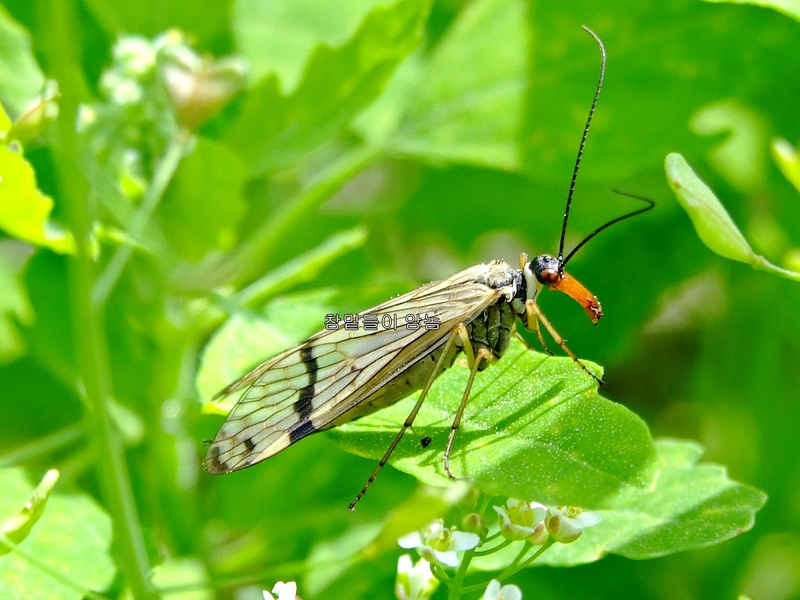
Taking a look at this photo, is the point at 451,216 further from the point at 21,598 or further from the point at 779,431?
the point at 21,598

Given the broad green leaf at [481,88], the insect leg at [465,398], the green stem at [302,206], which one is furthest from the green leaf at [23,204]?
the broad green leaf at [481,88]

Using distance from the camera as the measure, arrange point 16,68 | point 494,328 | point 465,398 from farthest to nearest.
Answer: point 16,68 < point 494,328 < point 465,398

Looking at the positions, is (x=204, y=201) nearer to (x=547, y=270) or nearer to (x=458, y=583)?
(x=547, y=270)

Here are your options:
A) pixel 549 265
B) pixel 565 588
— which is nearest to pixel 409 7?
pixel 549 265

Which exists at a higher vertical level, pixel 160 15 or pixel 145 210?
pixel 160 15

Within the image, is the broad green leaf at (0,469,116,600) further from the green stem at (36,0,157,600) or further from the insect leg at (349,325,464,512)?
the insect leg at (349,325,464,512)

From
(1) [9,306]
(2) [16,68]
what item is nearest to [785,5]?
(2) [16,68]
